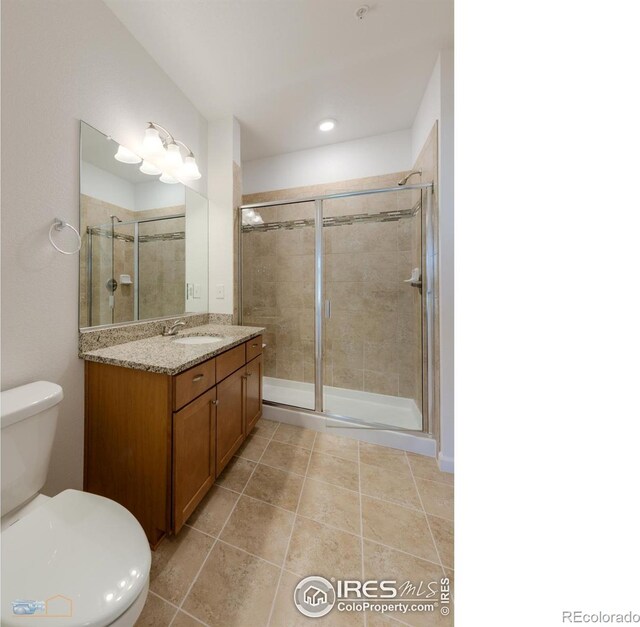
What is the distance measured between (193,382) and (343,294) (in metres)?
1.55

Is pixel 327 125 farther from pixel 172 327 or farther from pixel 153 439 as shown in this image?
pixel 153 439

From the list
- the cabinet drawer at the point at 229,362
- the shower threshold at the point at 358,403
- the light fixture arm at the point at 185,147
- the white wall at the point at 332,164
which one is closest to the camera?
the cabinet drawer at the point at 229,362

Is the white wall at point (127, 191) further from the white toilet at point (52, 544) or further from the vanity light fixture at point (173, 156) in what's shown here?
the white toilet at point (52, 544)

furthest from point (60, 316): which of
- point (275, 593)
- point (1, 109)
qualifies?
point (275, 593)

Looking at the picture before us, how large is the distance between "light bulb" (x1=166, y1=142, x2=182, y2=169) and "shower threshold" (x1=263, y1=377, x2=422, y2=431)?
1981mm

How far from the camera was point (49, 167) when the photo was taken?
1.06 m

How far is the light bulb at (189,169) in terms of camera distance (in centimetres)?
180

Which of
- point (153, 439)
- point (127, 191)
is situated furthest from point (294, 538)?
point (127, 191)

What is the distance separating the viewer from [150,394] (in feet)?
3.46

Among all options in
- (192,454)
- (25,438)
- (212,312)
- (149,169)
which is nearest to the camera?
(25,438)

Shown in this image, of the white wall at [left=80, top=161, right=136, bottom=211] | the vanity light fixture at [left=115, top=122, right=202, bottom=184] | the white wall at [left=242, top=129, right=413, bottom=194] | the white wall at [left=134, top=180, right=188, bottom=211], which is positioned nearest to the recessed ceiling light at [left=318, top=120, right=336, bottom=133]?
the white wall at [left=242, top=129, right=413, bottom=194]

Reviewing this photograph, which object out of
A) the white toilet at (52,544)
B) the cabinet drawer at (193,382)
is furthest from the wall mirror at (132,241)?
the cabinet drawer at (193,382)
